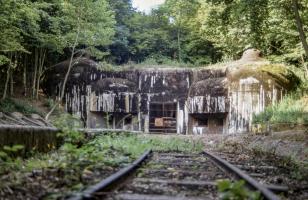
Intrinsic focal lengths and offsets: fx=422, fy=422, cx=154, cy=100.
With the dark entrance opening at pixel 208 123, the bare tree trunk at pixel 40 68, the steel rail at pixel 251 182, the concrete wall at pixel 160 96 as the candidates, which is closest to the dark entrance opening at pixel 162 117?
the concrete wall at pixel 160 96

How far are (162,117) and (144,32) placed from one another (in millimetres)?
12929

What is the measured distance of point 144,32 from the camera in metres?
36.4

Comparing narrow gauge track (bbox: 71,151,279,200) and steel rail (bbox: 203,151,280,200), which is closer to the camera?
steel rail (bbox: 203,151,280,200)

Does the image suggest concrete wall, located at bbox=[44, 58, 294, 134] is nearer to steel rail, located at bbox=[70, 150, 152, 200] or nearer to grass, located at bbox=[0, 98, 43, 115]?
grass, located at bbox=[0, 98, 43, 115]

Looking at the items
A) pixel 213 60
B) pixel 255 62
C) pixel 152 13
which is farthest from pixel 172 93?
pixel 152 13

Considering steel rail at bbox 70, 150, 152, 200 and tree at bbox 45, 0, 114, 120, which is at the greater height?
tree at bbox 45, 0, 114, 120

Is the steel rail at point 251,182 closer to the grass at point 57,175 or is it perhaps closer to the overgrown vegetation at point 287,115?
the grass at point 57,175

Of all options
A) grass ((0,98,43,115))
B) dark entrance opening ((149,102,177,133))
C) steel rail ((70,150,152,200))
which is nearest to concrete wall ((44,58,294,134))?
dark entrance opening ((149,102,177,133))

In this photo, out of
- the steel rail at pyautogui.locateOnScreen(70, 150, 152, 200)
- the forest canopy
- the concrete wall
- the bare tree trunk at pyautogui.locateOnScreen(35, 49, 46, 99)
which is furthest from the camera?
the bare tree trunk at pyautogui.locateOnScreen(35, 49, 46, 99)

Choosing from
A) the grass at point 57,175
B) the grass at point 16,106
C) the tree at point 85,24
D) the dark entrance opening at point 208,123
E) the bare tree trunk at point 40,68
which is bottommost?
the grass at point 57,175

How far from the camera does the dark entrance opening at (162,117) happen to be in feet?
83.9

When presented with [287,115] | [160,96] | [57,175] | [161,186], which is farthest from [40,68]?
[161,186]

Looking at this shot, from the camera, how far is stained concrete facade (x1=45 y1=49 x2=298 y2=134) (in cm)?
2375

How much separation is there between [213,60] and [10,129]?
30.7 meters
